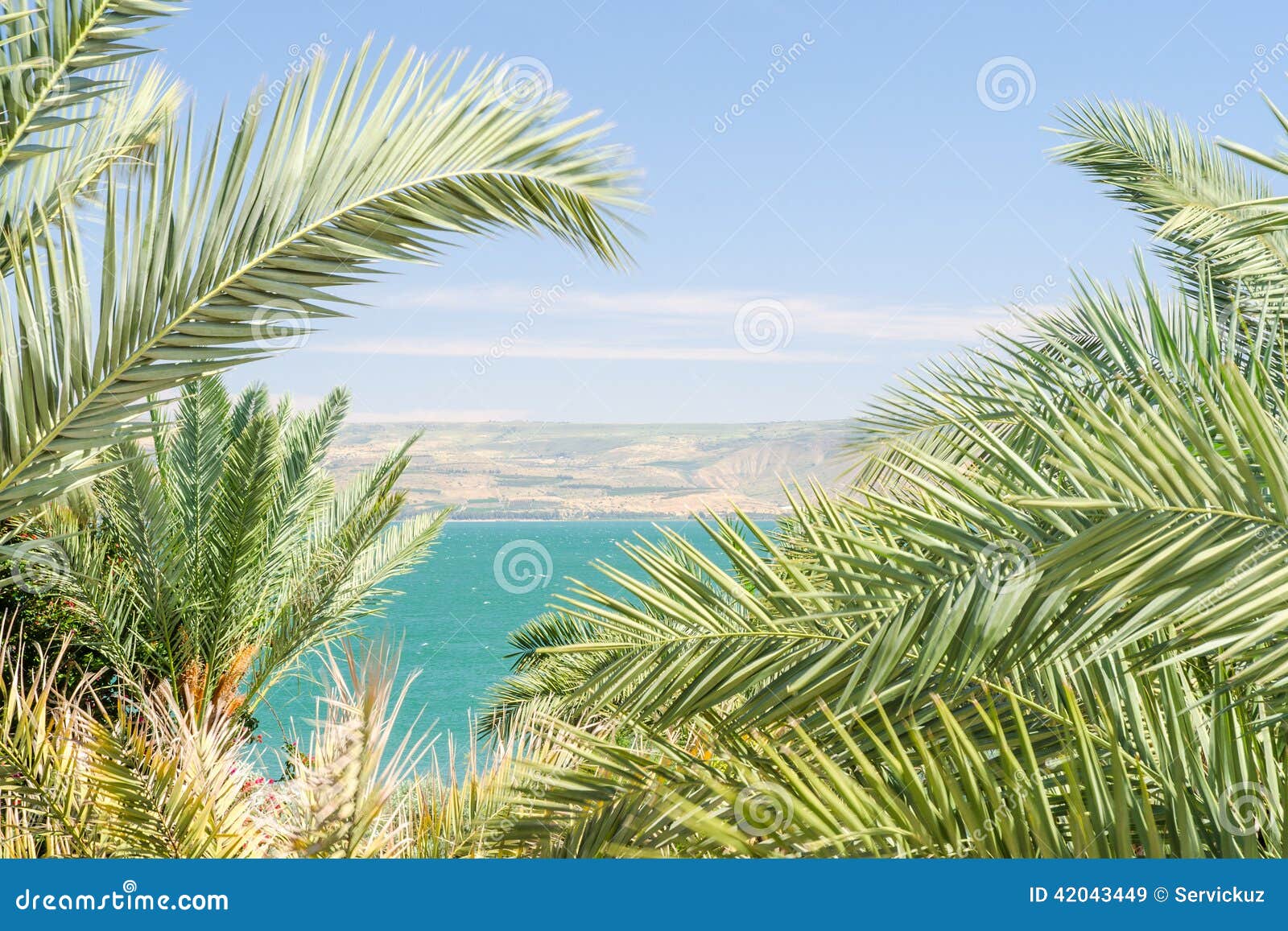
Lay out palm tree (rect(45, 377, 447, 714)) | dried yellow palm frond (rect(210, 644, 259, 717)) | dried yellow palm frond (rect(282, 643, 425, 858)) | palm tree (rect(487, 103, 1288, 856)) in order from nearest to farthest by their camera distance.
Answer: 1. palm tree (rect(487, 103, 1288, 856))
2. dried yellow palm frond (rect(282, 643, 425, 858))
3. palm tree (rect(45, 377, 447, 714))
4. dried yellow palm frond (rect(210, 644, 259, 717))

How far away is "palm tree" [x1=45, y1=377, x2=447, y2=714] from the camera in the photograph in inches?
274

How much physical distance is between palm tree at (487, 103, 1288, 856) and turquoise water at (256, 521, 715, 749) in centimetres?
50

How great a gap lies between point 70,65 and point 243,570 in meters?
5.17

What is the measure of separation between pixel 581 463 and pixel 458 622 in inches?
1765

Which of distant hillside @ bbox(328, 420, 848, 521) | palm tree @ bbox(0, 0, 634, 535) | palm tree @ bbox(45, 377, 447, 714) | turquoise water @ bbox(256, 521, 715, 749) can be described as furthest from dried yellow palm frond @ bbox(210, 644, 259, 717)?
distant hillside @ bbox(328, 420, 848, 521)

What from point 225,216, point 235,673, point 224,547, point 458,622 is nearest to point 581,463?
point 458,622

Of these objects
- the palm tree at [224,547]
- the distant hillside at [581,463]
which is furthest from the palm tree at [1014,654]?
the distant hillside at [581,463]

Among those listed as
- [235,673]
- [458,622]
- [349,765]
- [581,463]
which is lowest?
[349,765]

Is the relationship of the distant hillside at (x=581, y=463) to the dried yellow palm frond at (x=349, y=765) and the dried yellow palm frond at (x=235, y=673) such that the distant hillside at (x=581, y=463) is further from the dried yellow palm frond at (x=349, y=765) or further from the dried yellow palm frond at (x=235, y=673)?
the dried yellow palm frond at (x=349, y=765)

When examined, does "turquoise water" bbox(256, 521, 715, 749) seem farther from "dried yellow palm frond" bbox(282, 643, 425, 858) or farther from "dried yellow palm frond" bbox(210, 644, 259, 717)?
"dried yellow palm frond" bbox(210, 644, 259, 717)

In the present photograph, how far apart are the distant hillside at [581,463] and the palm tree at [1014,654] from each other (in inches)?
2119

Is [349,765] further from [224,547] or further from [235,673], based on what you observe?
[235,673]

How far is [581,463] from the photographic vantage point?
325 feet

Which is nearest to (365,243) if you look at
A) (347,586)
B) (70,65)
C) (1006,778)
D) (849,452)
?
(70,65)
